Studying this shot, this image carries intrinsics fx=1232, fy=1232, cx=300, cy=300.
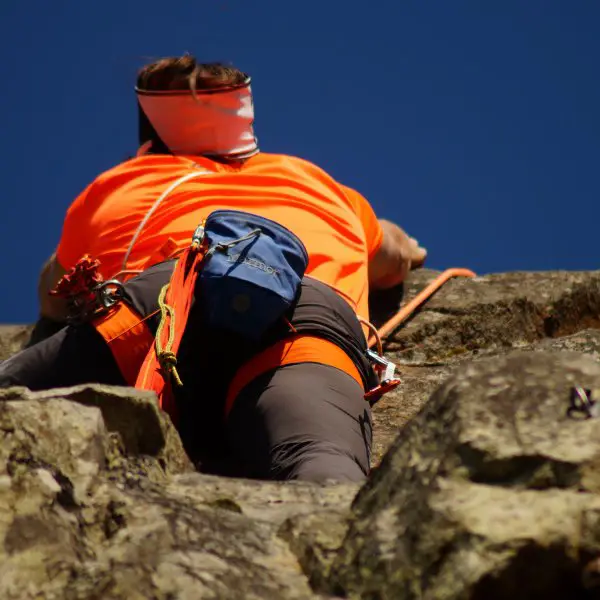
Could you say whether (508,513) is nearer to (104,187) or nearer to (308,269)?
(308,269)

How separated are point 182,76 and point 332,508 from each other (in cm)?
397

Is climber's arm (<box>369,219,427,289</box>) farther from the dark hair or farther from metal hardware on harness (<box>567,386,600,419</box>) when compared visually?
metal hardware on harness (<box>567,386,600,419</box>)

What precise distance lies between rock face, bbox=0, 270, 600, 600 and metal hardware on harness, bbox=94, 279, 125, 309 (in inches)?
63.3

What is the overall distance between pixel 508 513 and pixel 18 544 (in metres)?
1.13

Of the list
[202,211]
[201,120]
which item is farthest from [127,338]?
[201,120]

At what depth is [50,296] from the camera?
696 cm

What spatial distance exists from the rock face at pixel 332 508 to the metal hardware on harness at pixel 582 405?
18 millimetres

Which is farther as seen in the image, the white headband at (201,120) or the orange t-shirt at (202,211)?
the white headband at (201,120)

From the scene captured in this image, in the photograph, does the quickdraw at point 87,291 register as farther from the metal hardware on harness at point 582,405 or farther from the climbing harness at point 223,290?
the metal hardware on harness at point 582,405

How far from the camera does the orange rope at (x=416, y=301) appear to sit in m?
7.39

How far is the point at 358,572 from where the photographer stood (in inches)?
110

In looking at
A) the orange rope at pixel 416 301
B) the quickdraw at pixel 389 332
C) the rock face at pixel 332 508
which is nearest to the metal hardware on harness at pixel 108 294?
the quickdraw at pixel 389 332

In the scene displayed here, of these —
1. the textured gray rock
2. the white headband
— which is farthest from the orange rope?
the textured gray rock

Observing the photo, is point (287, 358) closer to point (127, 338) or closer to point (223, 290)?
A: point (223, 290)
